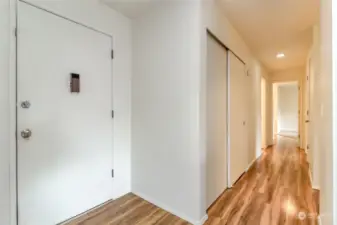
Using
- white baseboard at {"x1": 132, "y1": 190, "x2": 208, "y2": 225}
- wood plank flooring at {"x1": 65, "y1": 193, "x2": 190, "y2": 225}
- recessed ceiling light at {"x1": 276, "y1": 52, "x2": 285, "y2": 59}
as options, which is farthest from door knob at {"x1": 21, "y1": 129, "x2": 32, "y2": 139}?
recessed ceiling light at {"x1": 276, "y1": 52, "x2": 285, "y2": 59}

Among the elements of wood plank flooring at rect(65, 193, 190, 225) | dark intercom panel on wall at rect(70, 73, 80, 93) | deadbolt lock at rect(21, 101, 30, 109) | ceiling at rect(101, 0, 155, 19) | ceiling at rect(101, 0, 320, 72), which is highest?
ceiling at rect(101, 0, 320, 72)

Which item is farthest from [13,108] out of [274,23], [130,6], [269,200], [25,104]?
[274,23]

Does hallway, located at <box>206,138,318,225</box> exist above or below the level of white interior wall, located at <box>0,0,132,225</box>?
below

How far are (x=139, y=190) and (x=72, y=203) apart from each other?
2.83 feet

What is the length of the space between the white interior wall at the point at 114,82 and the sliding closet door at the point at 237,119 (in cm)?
159

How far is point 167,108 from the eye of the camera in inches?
88.2

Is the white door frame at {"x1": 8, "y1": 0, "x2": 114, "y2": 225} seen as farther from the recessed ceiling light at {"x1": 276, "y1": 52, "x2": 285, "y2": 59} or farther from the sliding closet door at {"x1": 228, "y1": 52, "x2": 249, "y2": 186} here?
the recessed ceiling light at {"x1": 276, "y1": 52, "x2": 285, "y2": 59}

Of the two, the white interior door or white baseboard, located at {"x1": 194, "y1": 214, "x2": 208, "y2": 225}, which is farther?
white baseboard, located at {"x1": 194, "y1": 214, "x2": 208, "y2": 225}

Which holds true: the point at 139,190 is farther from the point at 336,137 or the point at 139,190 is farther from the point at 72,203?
the point at 336,137

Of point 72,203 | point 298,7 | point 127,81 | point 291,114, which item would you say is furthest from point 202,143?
point 291,114

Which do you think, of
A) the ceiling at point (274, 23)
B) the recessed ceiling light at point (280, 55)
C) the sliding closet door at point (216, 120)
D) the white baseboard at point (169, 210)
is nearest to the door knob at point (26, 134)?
the white baseboard at point (169, 210)

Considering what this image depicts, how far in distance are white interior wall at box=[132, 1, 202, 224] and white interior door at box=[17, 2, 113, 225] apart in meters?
0.42

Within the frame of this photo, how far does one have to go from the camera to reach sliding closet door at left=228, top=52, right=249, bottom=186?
299cm

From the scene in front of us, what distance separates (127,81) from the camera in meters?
2.67
